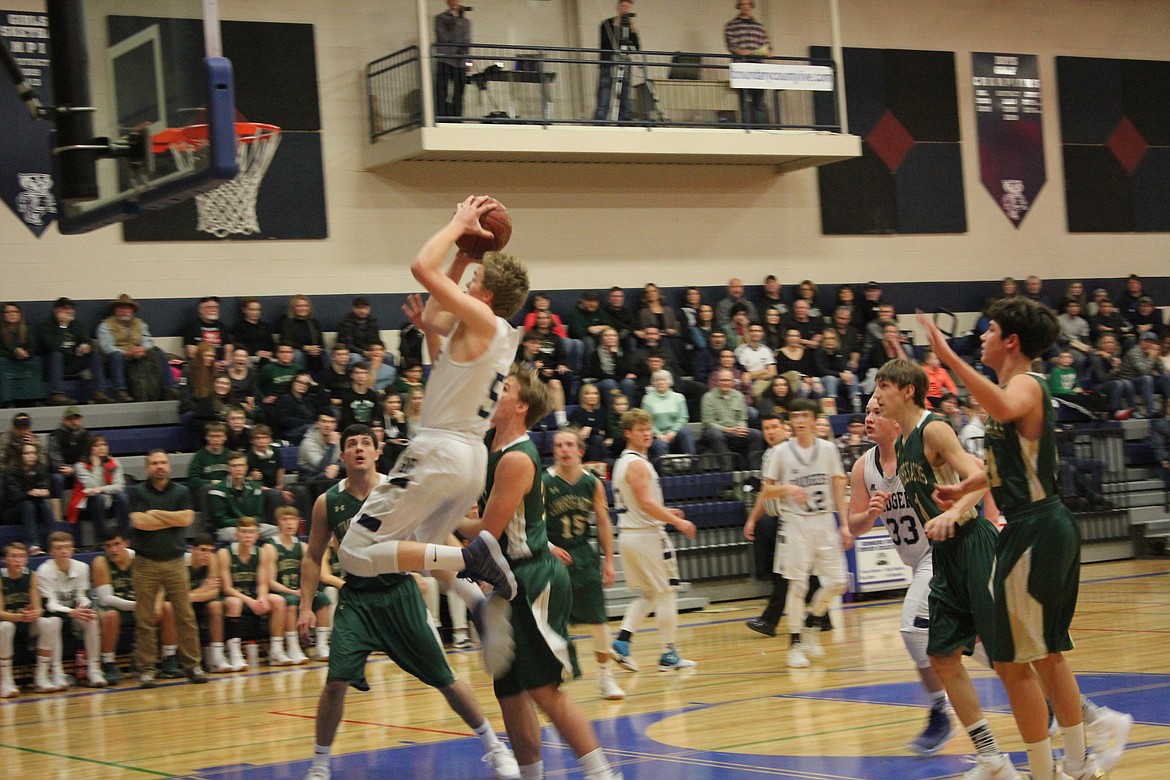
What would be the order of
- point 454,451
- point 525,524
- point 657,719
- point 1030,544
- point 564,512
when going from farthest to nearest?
point 564,512
point 657,719
point 525,524
point 454,451
point 1030,544

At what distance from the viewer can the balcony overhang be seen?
54.8 feet

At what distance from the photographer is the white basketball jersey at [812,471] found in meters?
10.4

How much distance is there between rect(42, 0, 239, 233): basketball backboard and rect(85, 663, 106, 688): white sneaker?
241 inches

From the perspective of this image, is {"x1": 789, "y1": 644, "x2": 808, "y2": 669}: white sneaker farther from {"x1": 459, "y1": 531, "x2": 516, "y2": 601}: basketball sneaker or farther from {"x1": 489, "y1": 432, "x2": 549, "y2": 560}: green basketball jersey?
{"x1": 459, "y1": 531, "x2": 516, "y2": 601}: basketball sneaker

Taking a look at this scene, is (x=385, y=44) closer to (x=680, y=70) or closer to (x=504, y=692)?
(x=680, y=70)

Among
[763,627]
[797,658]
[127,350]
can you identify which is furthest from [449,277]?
[127,350]

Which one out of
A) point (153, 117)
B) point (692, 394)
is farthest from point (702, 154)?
point (153, 117)

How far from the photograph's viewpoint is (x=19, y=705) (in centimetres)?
1043

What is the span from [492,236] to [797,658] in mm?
5509

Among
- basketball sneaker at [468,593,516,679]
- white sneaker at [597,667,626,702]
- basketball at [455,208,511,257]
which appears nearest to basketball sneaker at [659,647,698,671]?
white sneaker at [597,667,626,702]

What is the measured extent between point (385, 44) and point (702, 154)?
449 cm

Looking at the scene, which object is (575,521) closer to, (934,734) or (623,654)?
(623,654)

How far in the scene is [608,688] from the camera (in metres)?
8.70

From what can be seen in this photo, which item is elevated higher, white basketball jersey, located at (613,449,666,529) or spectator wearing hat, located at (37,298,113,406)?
spectator wearing hat, located at (37,298,113,406)
